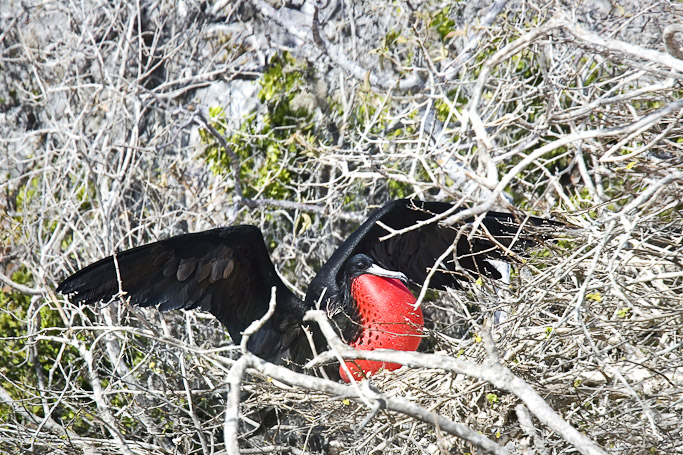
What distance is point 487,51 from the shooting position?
350 centimetres

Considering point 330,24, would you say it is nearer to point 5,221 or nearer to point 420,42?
point 420,42

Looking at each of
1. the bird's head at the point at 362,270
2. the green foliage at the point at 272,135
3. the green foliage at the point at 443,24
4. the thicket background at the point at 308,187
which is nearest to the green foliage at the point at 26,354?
the thicket background at the point at 308,187

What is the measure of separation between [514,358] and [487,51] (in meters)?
1.75

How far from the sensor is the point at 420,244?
10.5ft

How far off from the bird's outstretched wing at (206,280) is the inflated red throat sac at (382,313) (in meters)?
0.26

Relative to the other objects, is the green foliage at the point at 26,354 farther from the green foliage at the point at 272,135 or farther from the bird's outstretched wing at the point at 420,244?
the bird's outstretched wing at the point at 420,244

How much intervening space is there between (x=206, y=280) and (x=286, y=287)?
34 centimetres

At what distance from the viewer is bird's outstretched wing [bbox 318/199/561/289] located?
9.23 feet

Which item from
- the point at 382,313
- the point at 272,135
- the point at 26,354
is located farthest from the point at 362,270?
the point at 26,354

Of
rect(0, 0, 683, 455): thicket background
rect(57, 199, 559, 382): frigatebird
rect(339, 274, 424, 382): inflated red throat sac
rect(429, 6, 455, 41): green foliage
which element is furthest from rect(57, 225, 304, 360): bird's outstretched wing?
rect(429, 6, 455, 41): green foliage

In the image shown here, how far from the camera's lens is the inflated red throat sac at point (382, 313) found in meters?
2.66

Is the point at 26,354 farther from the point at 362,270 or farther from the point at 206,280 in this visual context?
the point at 362,270

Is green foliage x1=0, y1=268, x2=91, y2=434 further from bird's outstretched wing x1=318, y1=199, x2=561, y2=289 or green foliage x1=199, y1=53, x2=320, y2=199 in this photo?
bird's outstretched wing x1=318, y1=199, x2=561, y2=289

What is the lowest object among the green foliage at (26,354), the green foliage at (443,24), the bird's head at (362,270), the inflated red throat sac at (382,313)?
the green foliage at (26,354)
